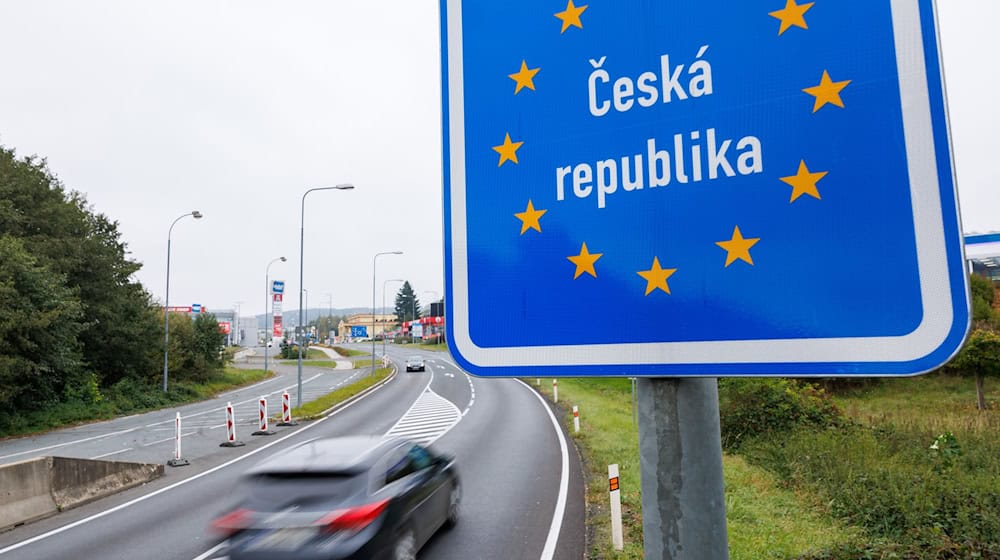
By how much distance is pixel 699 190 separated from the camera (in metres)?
1.29

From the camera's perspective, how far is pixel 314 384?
44.5 meters

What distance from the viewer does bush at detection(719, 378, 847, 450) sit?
16.1m

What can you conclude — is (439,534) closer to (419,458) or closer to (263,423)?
(419,458)

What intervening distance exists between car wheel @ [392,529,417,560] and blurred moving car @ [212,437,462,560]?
0.04 feet

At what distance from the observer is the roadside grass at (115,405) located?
24656mm

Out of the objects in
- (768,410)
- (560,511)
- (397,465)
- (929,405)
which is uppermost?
(397,465)

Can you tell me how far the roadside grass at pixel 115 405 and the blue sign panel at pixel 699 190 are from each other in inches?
1194

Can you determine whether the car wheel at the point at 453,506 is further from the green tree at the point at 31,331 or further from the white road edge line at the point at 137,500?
the green tree at the point at 31,331

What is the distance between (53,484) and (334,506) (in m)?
8.23

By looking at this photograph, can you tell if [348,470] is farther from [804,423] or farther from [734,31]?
[804,423]

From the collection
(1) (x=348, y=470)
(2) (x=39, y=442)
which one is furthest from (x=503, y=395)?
(1) (x=348, y=470)

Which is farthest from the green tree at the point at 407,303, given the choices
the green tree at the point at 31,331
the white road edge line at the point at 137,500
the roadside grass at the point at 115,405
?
the white road edge line at the point at 137,500

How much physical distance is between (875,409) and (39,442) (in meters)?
34.2

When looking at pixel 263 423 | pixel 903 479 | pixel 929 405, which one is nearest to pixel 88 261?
pixel 263 423
